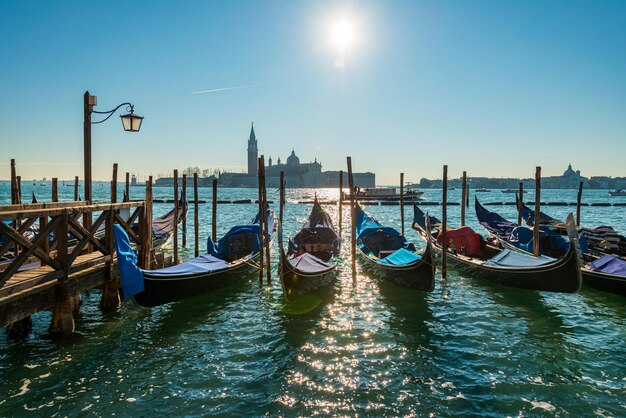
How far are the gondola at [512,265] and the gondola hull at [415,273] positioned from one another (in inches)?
16.9

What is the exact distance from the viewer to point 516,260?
25.1ft

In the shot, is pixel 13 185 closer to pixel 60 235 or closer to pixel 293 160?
pixel 60 235

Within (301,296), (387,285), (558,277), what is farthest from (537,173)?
(301,296)

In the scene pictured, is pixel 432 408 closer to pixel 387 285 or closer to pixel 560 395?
pixel 560 395

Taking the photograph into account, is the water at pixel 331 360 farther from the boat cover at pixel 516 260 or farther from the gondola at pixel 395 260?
the boat cover at pixel 516 260

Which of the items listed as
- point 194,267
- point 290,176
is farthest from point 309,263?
point 290,176

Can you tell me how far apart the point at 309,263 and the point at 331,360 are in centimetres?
297

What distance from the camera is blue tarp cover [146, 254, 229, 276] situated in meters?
6.17

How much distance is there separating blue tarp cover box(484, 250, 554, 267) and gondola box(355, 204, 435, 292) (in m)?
1.53

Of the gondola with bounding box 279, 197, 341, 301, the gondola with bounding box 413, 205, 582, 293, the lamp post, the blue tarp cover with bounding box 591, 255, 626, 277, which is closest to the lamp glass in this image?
the lamp post

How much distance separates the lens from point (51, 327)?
5293mm

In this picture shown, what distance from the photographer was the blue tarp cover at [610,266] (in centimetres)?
724

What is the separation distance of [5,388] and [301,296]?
433 cm

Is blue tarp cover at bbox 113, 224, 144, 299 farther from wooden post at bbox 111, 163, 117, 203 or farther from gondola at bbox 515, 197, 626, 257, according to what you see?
gondola at bbox 515, 197, 626, 257
